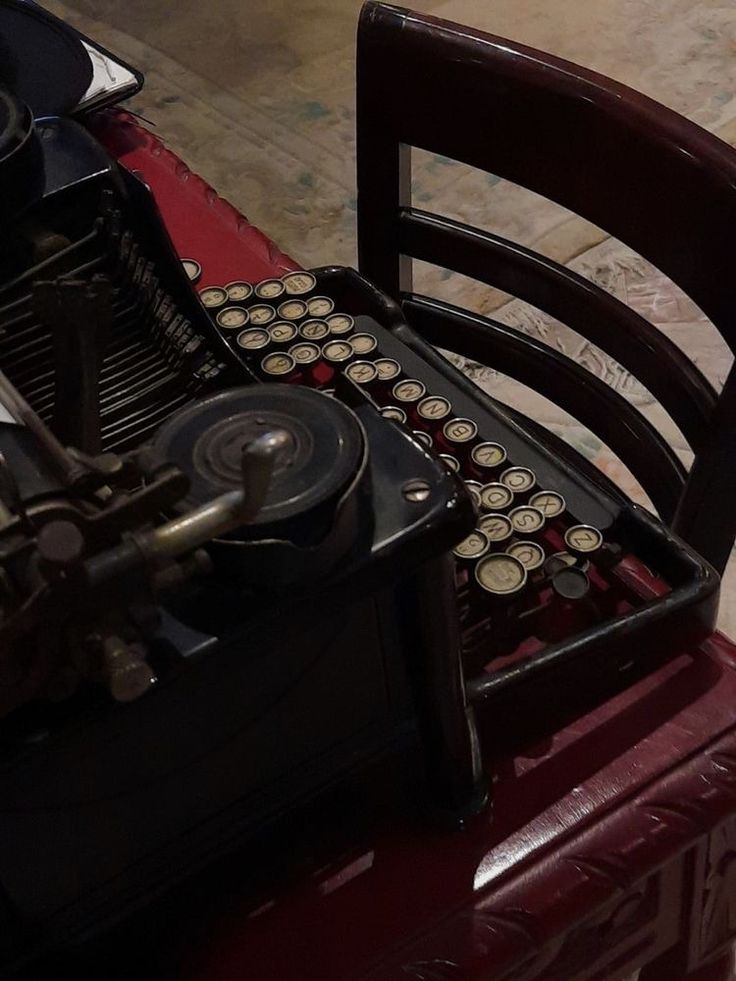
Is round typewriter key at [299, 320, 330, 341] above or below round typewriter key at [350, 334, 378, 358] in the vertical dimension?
above

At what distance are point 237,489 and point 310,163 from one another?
245 cm

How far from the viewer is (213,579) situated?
0.59 metres

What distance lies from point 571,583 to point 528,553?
0.05 metres

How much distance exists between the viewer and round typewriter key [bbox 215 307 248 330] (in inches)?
45.8

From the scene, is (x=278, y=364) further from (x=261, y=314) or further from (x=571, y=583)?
(x=571, y=583)

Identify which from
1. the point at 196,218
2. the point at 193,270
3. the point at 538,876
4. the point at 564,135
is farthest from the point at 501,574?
the point at 196,218

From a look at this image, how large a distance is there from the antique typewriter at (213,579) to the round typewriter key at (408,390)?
0.06ft

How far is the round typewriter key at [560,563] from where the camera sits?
3.07ft

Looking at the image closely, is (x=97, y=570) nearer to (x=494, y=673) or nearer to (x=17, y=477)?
(x=17, y=477)

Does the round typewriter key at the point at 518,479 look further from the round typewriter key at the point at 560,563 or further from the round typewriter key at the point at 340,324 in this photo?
the round typewriter key at the point at 340,324

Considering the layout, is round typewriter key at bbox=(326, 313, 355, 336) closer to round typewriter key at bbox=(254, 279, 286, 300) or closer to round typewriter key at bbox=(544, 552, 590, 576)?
round typewriter key at bbox=(254, 279, 286, 300)

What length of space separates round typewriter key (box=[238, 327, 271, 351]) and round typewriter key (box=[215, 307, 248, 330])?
0.05 feet

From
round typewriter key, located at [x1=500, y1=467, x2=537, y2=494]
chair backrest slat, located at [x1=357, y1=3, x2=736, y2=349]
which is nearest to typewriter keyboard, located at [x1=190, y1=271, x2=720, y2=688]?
round typewriter key, located at [x1=500, y1=467, x2=537, y2=494]

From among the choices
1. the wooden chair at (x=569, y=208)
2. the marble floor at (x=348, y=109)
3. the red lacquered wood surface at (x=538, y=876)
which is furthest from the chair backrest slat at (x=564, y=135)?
the marble floor at (x=348, y=109)
